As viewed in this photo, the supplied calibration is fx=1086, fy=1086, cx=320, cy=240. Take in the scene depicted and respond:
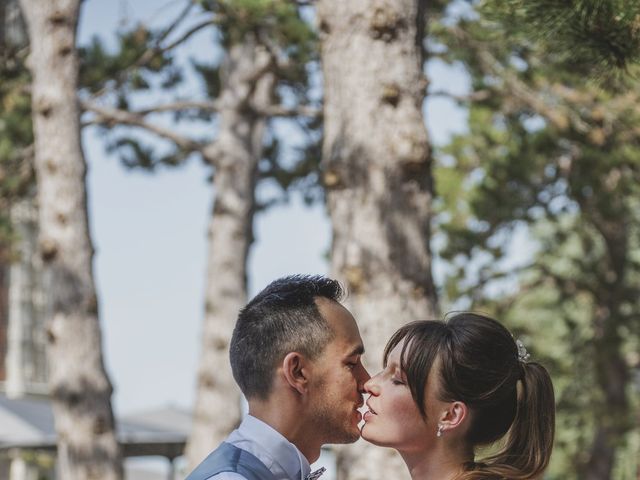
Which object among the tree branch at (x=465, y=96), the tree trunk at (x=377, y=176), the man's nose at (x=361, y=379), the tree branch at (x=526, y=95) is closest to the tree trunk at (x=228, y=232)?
the tree branch at (x=465, y=96)

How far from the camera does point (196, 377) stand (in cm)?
1131

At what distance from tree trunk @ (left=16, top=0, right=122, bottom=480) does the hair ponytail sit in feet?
17.7

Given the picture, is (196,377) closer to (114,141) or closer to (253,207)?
(253,207)

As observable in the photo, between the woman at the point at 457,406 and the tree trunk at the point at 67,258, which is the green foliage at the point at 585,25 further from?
the tree trunk at the point at 67,258

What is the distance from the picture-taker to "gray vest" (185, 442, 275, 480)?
2.71 m

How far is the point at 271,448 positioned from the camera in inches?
114

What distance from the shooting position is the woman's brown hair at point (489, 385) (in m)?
3.00

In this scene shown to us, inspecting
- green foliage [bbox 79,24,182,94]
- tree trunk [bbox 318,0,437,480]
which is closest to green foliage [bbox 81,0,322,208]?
green foliage [bbox 79,24,182,94]

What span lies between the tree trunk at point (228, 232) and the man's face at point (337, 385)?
7.62 m

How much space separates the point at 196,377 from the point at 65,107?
373 centimetres

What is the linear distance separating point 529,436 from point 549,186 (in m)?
12.2

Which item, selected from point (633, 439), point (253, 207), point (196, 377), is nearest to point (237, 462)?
point (196, 377)

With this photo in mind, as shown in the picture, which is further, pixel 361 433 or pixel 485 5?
pixel 485 5

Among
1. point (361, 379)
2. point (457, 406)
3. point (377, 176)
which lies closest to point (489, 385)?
point (457, 406)
